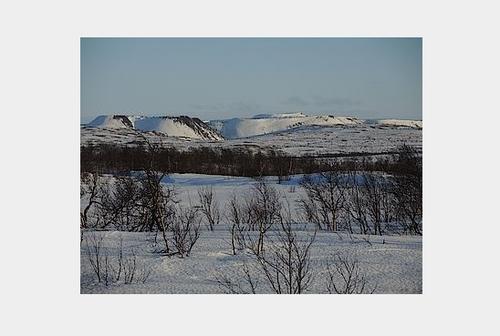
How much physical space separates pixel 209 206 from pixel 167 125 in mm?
1107

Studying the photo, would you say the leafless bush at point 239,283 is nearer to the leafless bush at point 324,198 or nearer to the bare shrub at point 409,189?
the leafless bush at point 324,198

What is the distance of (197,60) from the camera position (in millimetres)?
5535

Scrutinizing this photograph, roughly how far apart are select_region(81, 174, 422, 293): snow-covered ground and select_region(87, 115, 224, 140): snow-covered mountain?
1.08m

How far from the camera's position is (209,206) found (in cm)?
678

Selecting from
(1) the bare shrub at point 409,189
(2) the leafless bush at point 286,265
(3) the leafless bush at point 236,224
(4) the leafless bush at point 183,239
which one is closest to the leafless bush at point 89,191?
(4) the leafless bush at point 183,239

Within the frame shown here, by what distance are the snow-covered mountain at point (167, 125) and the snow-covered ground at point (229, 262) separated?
108 centimetres

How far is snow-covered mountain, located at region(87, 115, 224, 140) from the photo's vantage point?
582 centimetres

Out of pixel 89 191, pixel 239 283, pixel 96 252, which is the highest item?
pixel 89 191

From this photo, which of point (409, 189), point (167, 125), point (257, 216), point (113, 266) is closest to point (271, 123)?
point (257, 216)

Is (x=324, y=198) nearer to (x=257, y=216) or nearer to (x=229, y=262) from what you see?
(x=257, y=216)

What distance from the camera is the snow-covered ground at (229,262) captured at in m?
5.11

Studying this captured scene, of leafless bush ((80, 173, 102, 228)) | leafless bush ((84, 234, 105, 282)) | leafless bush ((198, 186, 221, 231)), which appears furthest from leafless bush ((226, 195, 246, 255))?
leafless bush ((80, 173, 102, 228))

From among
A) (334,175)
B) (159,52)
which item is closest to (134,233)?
(159,52)
